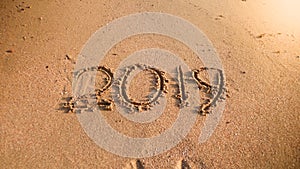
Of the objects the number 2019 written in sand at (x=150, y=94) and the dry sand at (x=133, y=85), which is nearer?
the dry sand at (x=133, y=85)

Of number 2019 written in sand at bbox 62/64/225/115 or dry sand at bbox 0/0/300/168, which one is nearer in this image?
dry sand at bbox 0/0/300/168

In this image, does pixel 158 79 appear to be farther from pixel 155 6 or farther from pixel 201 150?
pixel 155 6

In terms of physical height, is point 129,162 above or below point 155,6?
below

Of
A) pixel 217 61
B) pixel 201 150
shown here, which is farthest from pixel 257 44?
pixel 201 150
